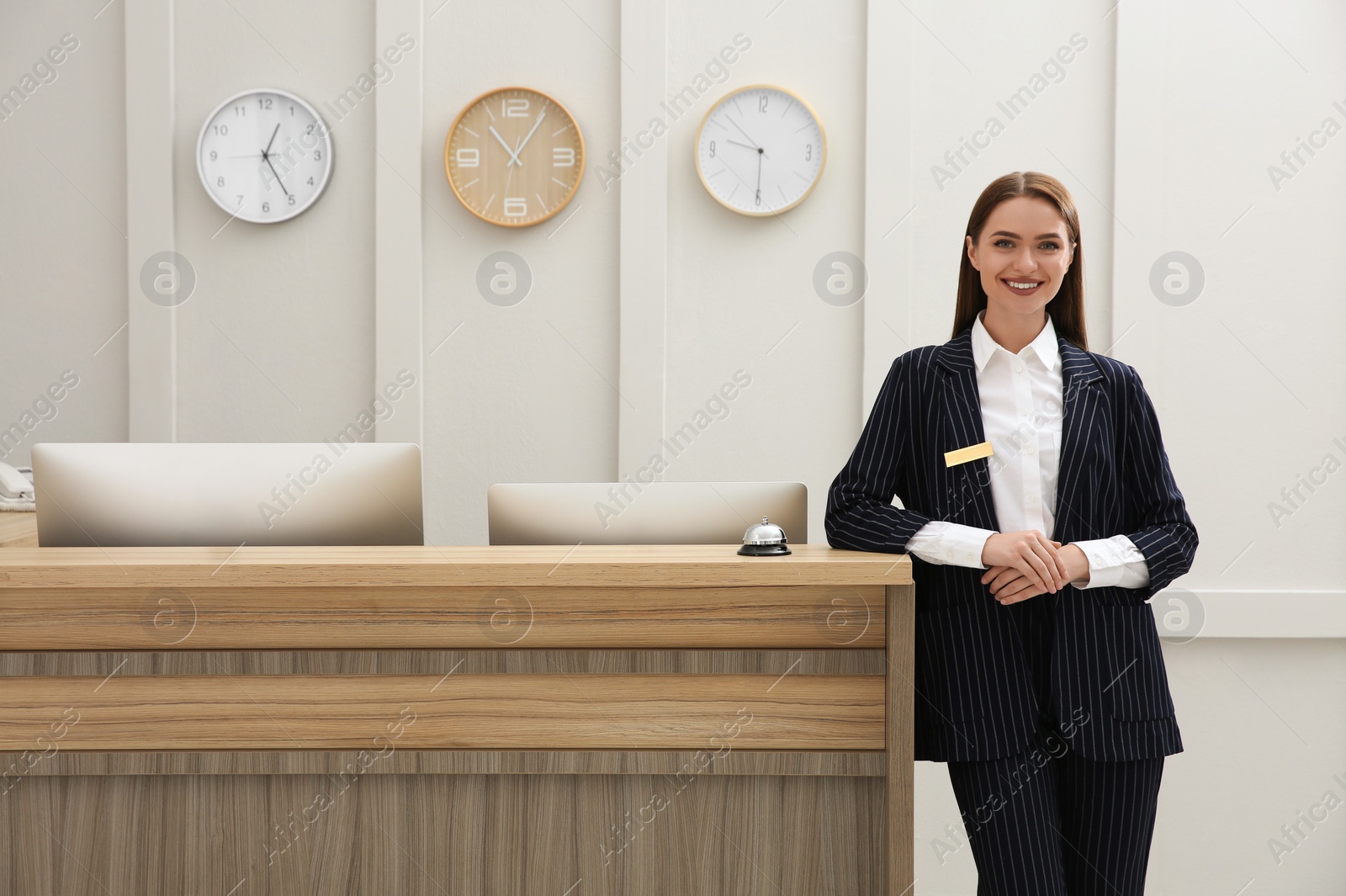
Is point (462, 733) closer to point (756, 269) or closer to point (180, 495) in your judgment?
point (180, 495)

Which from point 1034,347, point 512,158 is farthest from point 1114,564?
point 512,158

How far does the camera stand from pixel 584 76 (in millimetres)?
2855

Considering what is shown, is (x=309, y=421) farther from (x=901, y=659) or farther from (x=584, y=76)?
(x=901, y=659)

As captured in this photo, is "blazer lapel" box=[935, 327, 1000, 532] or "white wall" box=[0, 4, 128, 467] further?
"white wall" box=[0, 4, 128, 467]

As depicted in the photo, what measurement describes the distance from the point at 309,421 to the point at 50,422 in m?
0.82

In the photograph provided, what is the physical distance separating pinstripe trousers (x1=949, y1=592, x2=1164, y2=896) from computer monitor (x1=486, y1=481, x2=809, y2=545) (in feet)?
1.64

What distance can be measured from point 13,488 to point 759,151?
7.31 ft

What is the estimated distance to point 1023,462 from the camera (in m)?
1.44

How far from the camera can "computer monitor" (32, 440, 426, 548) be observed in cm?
158

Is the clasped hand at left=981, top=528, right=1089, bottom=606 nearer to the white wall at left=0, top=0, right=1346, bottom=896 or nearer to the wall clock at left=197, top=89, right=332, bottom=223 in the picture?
the white wall at left=0, top=0, right=1346, bottom=896

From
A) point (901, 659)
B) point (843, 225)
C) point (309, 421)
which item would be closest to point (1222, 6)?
point (843, 225)

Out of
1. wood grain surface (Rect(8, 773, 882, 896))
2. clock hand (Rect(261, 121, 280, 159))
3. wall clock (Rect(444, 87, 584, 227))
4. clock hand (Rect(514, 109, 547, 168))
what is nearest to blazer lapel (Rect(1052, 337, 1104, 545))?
wood grain surface (Rect(8, 773, 882, 896))

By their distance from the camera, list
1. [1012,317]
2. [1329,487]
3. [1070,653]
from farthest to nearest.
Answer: [1329,487] < [1012,317] < [1070,653]

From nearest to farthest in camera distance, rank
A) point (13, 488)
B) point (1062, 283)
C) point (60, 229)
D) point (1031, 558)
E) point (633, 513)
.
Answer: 1. point (1031, 558)
2. point (1062, 283)
3. point (633, 513)
4. point (13, 488)
5. point (60, 229)
